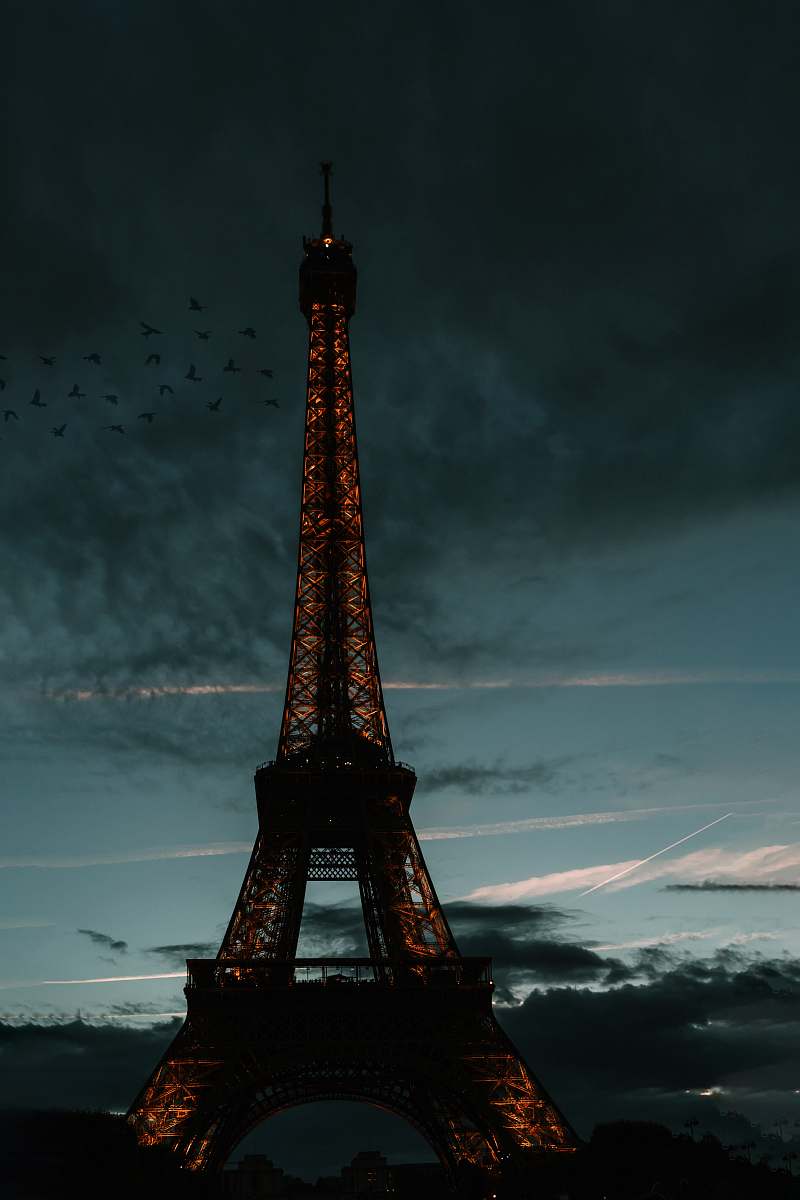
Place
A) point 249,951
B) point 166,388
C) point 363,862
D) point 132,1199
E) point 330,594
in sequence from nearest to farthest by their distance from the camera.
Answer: point 132,1199 → point 166,388 → point 249,951 → point 363,862 → point 330,594

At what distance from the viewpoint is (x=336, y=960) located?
65.2 m

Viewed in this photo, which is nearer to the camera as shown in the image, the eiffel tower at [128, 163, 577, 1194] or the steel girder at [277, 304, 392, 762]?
the eiffel tower at [128, 163, 577, 1194]

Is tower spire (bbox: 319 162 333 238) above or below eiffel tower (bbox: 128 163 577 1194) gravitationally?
above

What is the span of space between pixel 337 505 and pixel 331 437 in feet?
18.0

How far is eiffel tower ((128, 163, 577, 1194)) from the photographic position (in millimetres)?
60656

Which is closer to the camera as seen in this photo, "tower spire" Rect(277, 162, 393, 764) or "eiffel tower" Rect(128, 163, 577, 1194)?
"eiffel tower" Rect(128, 163, 577, 1194)

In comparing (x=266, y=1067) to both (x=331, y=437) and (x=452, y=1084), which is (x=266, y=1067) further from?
(x=331, y=437)

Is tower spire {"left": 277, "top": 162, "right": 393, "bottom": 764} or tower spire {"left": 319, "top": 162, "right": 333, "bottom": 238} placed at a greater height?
tower spire {"left": 319, "top": 162, "right": 333, "bottom": 238}

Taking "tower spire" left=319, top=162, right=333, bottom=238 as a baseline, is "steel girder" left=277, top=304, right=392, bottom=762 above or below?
below

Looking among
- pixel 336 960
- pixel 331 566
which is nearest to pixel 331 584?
pixel 331 566

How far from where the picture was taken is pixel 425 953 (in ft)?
219

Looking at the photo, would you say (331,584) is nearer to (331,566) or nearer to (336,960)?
(331,566)

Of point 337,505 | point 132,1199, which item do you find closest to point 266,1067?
point 132,1199

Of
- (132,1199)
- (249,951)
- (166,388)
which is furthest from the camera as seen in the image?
(249,951)
